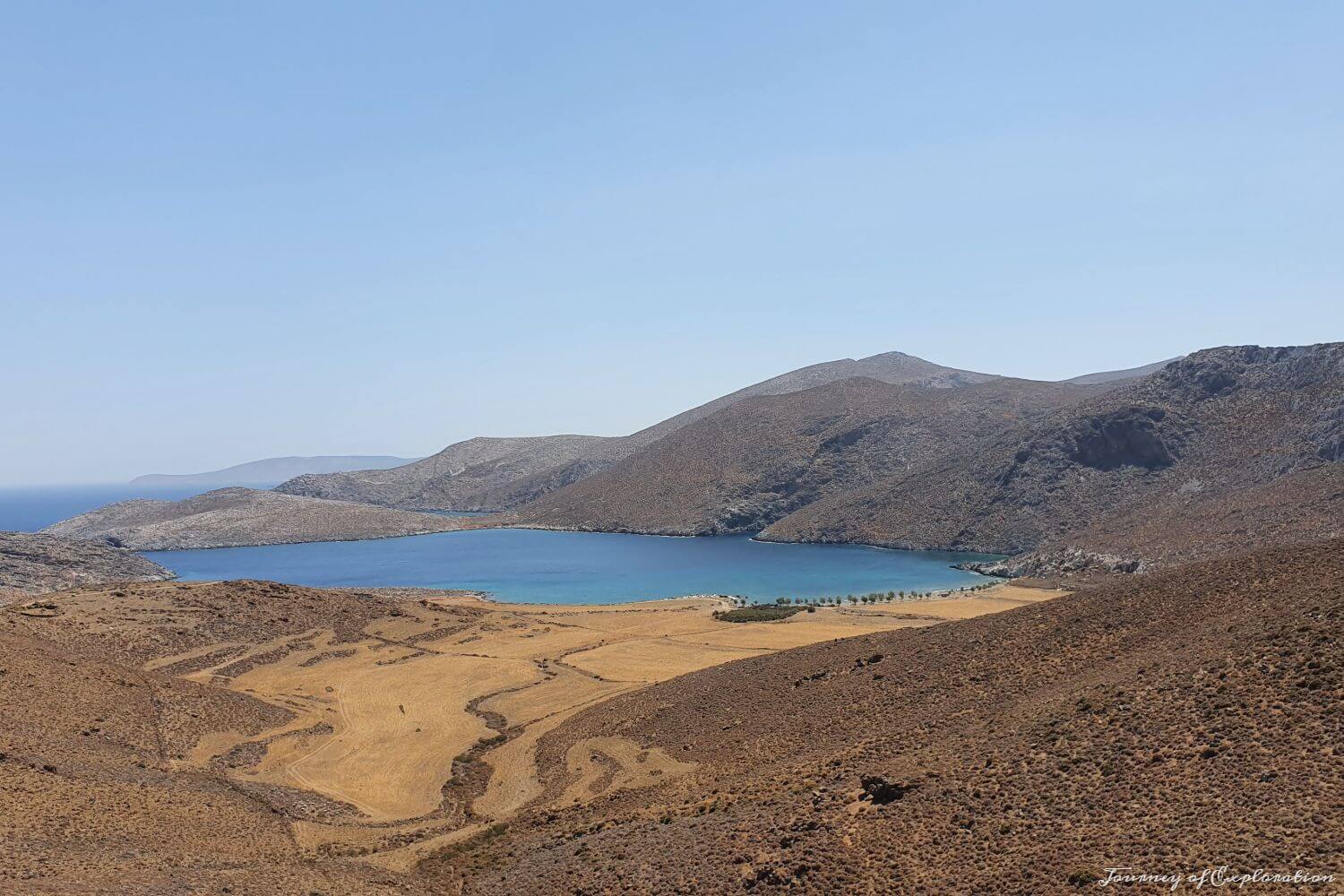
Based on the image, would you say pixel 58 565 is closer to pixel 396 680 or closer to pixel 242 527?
pixel 396 680

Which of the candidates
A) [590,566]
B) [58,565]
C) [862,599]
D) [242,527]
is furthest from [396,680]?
[242,527]

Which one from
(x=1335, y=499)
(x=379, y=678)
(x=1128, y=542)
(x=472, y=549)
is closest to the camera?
(x=379, y=678)

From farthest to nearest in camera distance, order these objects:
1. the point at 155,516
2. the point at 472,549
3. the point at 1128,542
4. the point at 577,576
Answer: the point at 155,516, the point at 472,549, the point at 577,576, the point at 1128,542

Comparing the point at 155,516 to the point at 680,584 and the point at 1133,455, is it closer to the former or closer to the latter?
Answer: the point at 680,584

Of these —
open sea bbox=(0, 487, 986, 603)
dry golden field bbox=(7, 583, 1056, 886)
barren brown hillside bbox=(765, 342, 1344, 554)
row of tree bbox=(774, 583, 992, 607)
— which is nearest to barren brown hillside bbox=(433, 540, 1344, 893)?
dry golden field bbox=(7, 583, 1056, 886)

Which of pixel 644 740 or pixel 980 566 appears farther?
pixel 980 566

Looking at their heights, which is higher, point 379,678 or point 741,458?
point 741,458

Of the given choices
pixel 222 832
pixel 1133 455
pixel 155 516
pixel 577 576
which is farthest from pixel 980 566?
pixel 155 516
